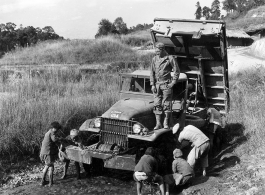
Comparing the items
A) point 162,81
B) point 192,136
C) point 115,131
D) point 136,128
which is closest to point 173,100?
point 162,81

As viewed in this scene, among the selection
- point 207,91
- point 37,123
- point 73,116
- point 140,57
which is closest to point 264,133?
point 207,91

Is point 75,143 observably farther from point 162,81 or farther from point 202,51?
point 202,51

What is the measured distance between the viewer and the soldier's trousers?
285 inches

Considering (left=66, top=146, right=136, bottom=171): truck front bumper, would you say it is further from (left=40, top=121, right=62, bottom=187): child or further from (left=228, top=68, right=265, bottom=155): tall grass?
(left=228, top=68, right=265, bottom=155): tall grass

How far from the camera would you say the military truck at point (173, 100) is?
268 inches

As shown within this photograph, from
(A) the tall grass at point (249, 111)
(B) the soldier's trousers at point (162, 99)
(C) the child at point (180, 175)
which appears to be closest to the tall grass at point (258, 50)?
(A) the tall grass at point (249, 111)

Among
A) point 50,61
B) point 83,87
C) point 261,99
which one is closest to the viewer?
point 261,99

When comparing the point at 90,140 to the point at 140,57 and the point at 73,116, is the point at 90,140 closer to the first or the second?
the point at 73,116

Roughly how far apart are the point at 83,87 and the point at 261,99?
5.84 meters

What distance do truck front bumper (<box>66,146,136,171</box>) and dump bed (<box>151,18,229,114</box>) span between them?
353cm

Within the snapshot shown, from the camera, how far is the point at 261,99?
33.2ft

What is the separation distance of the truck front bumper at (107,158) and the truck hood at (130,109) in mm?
829

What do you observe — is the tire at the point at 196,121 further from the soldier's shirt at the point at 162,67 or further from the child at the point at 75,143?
the child at the point at 75,143

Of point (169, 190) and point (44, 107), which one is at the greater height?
point (44, 107)
